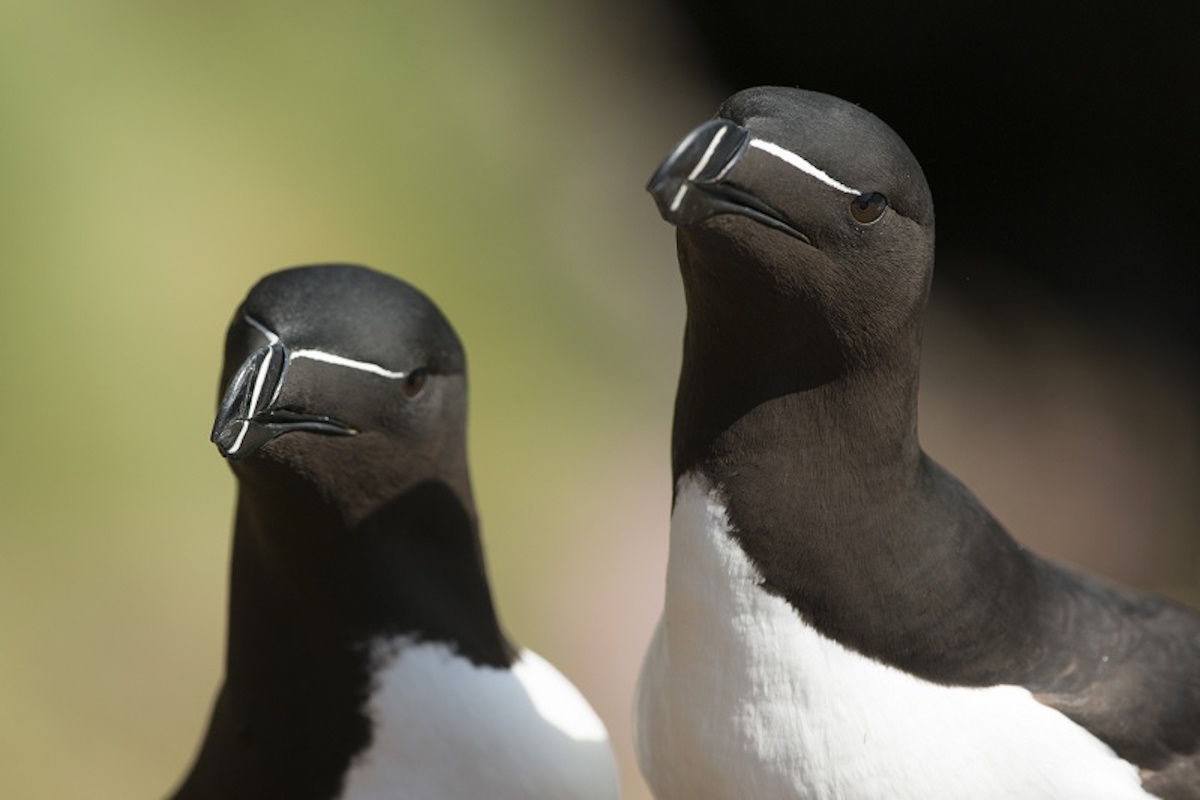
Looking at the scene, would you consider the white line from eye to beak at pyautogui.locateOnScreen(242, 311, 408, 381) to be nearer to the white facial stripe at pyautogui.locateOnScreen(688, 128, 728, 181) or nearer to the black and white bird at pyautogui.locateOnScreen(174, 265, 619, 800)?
the black and white bird at pyautogui.locateOnScreen(174, 265, 619, 800)

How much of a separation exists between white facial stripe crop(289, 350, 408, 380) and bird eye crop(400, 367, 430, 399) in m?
0.03

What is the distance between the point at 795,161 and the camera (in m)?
2.98

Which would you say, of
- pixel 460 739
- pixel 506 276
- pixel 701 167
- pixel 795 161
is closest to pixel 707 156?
pixel 701 167

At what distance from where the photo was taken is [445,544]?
12.8ft

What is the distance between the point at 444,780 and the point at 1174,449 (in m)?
5.64

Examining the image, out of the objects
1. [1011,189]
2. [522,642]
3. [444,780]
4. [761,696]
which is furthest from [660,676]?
[1011,189]

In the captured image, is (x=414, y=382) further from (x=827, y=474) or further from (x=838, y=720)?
(x=838, y=720)

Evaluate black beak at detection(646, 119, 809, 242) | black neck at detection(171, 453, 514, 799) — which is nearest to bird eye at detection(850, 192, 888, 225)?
black beak at detection(646, 119, 809, 242)

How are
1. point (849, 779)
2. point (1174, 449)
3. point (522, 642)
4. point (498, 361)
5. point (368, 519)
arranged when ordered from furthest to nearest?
point (1174, 449), point (498, 361), point (522, 642), point (368, 519), point (849, 779)

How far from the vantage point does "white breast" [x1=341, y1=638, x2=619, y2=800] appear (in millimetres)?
3715

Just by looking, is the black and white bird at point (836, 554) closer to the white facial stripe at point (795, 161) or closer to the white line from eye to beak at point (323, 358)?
the white facial stripe at point (795, 161)

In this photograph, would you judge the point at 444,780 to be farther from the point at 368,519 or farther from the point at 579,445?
the point at 579,445

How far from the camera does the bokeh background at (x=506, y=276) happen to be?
7.16 metres

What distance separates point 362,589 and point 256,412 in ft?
1.73
